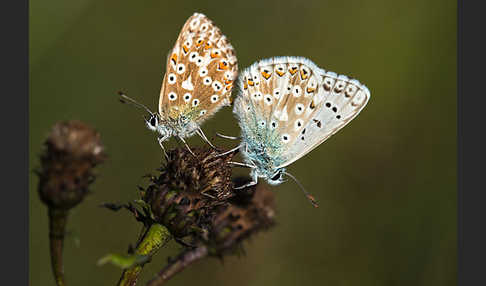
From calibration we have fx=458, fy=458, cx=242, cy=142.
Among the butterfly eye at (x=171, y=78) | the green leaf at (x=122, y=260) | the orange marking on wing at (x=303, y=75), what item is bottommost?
the green leaf at (x=122, y=260)

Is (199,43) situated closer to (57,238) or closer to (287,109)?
(287,109)

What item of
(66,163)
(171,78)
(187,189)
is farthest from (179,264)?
(171,78)

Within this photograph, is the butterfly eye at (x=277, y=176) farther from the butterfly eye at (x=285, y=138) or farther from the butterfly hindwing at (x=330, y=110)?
the butterfly eye at (x=285, y=138)

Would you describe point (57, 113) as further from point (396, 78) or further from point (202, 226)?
point (396, 78)

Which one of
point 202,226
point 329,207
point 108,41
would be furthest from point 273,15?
point 202,226

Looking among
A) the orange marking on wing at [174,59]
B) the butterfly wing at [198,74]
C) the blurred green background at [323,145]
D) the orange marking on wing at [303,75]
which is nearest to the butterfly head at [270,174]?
the butterfly wing at [198,74]

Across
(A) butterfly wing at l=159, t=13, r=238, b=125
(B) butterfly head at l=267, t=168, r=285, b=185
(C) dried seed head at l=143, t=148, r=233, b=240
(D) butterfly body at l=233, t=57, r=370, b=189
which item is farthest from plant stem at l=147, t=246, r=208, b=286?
(A) butterfly wing at l=159, t=13, r=238, b=125
